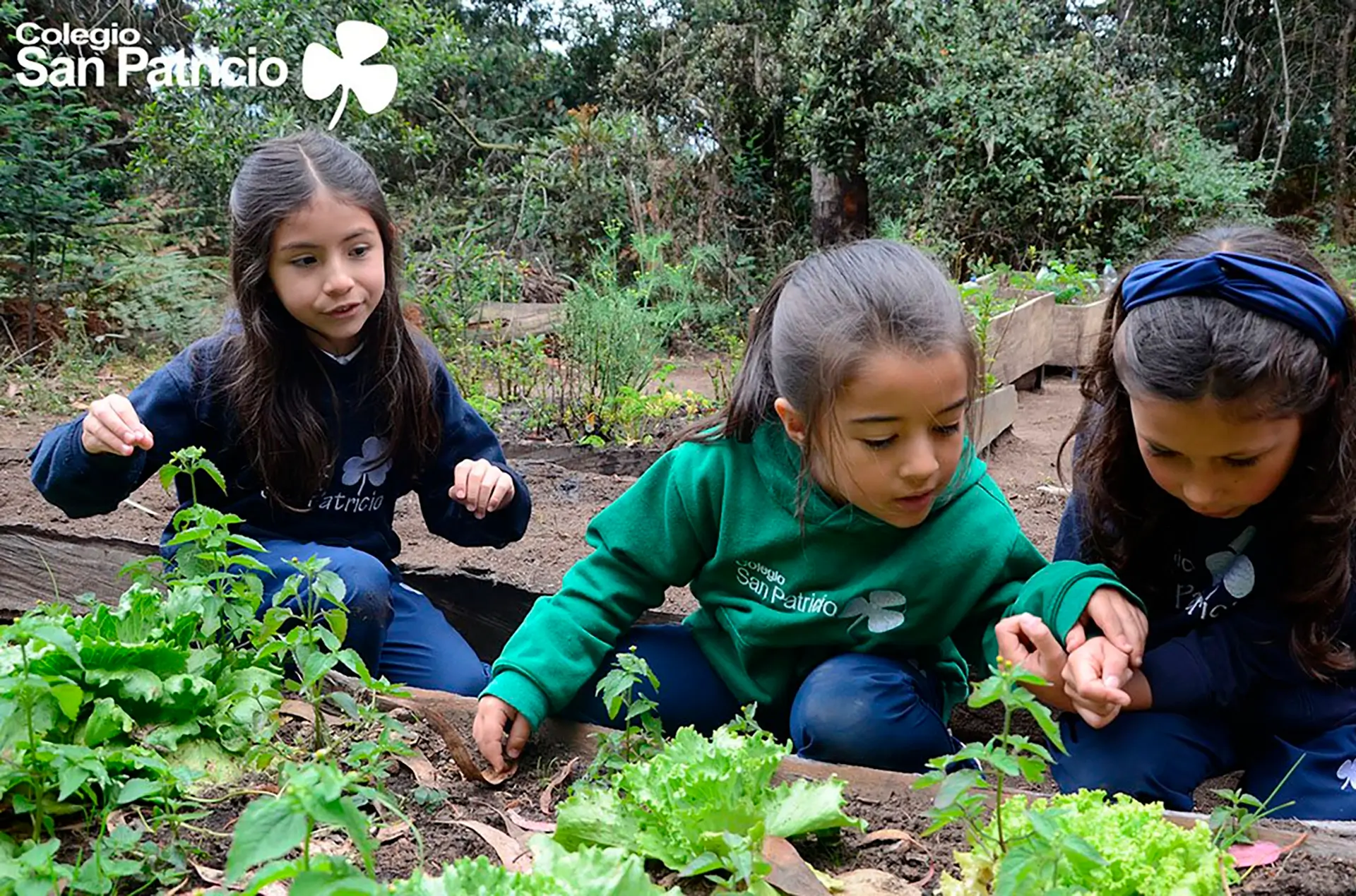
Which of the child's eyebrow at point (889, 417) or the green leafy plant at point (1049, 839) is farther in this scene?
the child's eyebrow at point (889, 417)

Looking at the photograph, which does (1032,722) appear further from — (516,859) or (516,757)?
(516,859)

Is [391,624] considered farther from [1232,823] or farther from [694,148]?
[694,148]

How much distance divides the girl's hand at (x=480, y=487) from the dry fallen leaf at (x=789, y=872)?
122 centimetres

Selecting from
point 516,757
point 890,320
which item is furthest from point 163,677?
point 890,320

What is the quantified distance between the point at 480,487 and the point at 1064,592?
3.97ft

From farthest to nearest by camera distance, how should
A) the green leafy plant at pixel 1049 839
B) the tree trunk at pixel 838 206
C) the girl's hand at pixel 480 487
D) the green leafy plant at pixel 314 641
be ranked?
1. the tree trunk at pixel 838 206
2. the girl's hand at pixel 480 487
3. the green leafy plant at pixel 314 641
4. the green leafy plant at pixel 1049 839

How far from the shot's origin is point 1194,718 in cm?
215

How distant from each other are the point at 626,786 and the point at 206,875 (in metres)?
0.53

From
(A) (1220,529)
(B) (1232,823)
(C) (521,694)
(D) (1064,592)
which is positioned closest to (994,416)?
(A) (1220,529)

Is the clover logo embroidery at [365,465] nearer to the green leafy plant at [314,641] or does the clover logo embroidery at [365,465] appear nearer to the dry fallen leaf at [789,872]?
the green leafy plant at [314,641]

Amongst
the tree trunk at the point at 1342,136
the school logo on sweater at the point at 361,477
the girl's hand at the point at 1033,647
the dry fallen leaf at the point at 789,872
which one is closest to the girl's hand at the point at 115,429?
the school logo on sweater at the point at 361,477

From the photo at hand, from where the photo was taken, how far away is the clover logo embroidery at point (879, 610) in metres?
2.15

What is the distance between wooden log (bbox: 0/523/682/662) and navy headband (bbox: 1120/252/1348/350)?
1908mm

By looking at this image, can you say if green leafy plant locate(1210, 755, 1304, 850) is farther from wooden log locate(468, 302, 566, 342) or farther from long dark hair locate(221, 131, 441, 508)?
wooden log locate(468, 302, 566, 342)
